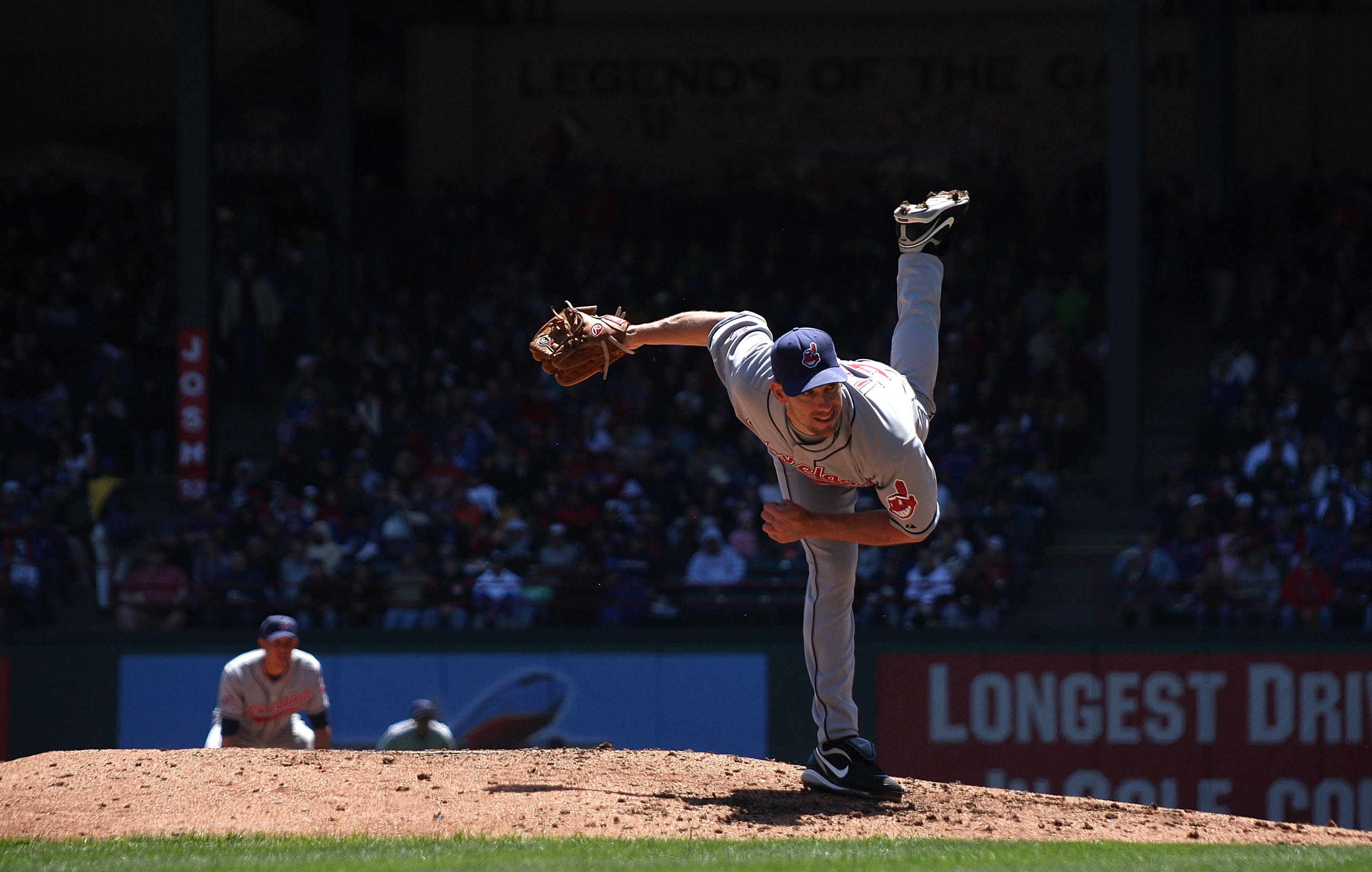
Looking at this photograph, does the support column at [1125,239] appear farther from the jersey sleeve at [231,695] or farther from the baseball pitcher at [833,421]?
the baseball pitcher at [833,421]

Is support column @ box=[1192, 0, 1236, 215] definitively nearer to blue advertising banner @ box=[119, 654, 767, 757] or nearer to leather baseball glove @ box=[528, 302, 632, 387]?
blue advertising banner @ box=[119, 654, 767, 757]

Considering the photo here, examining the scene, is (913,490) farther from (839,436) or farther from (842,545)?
(842,545)

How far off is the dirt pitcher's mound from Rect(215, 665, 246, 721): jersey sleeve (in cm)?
138

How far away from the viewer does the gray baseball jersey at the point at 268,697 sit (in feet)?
26.3

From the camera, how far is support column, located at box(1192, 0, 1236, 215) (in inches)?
736

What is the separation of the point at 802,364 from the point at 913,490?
58cm

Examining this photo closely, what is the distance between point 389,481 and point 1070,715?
6086 mm

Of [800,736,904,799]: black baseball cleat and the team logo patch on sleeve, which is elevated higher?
the team logo patch on sleeve

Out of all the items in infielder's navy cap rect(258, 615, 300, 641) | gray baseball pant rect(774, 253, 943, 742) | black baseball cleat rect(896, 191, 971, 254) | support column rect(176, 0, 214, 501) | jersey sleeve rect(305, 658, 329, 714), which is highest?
support column rect(176, 0, 214, 501)

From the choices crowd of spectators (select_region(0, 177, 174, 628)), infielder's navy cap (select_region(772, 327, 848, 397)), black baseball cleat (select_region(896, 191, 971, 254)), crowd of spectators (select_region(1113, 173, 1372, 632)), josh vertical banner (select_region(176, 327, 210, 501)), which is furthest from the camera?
josh vertical banner (select_region(176, 327, 210, 501))

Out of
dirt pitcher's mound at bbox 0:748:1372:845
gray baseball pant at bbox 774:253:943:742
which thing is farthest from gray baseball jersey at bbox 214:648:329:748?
gray baseball pant at bbox 774:253:943:742

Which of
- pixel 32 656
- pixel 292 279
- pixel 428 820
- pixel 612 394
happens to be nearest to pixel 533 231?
pixel 292 279

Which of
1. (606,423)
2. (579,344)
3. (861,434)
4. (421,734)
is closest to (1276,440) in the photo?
(606,423)

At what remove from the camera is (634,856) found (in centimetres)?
496
